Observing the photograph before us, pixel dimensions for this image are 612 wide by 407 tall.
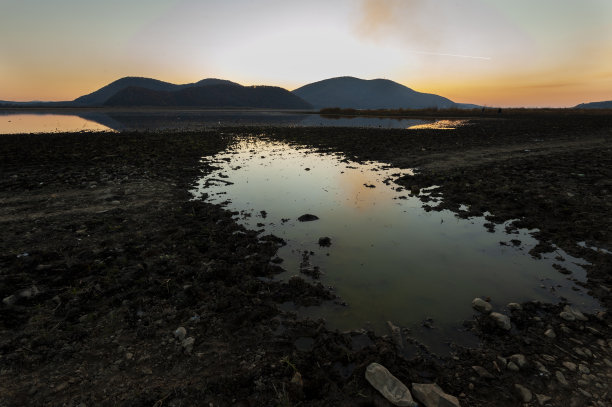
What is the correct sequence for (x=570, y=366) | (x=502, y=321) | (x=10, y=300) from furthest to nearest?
(x=10, y=300)
(x=502, y=321)
(x=570, y=366)

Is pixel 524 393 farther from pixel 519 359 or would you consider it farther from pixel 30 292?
pixel 30 292

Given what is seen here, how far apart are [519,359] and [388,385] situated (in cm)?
203

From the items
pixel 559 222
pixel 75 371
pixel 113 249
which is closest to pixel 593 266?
pixel 559 222

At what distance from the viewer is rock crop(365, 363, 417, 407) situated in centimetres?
346

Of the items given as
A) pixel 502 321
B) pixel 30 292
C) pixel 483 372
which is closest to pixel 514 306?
pixel 502 321

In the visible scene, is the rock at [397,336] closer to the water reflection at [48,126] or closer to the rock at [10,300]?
the rock at [10,300]

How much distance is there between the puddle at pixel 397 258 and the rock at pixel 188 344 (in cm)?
173

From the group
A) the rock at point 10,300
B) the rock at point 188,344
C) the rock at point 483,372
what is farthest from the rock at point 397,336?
the rock at point 10,300

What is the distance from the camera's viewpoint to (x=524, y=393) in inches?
140

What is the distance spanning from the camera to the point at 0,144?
24797mm

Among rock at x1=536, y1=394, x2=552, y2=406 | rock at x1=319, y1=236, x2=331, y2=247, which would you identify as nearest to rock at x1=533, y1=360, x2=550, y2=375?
rock at x1=536, y1=394, x2=552, y2=406

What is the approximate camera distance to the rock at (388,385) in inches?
136

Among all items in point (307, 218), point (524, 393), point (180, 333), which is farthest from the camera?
point (307, 218)

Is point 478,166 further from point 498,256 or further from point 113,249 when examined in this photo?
point 113,249
